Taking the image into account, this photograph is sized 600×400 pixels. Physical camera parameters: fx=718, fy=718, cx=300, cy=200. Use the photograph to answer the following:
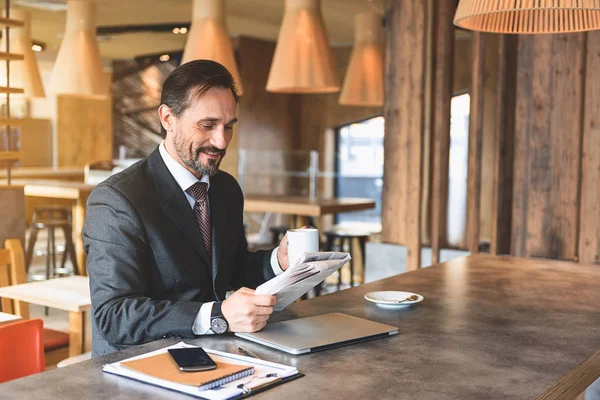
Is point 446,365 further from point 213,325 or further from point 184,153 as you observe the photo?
point 184,153

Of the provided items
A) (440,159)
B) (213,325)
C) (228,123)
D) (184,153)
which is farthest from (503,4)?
(440,159)

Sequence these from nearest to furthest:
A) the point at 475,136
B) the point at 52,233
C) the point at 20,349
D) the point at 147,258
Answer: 1. the point at 20,349
2. the point at 147,258
3. the point at 475,136
4. the point at 52,233

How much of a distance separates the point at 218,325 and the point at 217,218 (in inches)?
21.3

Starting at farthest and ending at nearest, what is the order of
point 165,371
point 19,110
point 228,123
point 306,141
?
point 19,110 < point 306,141 < point 228,123 < point 165,371

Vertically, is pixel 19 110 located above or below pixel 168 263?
above

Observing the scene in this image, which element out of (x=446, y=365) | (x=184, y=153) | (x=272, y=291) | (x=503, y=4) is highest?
(x=503, y=4)

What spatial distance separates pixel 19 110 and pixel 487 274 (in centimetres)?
1164

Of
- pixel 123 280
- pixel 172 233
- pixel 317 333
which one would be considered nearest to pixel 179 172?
pixel 172 233

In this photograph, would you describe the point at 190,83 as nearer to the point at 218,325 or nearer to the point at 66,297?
the point at 218,325

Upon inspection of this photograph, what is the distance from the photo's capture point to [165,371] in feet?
4.58

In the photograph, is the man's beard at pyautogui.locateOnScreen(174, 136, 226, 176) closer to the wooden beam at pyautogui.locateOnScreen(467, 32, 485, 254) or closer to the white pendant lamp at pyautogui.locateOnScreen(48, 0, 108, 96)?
the wooden beam at pyautogui.locateOnScreen(467, 32, 485, 254)

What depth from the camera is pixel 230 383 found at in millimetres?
1366

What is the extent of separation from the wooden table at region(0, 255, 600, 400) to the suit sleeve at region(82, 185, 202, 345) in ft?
0.32

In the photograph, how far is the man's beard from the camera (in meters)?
2.07
